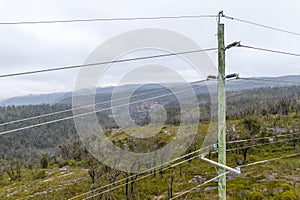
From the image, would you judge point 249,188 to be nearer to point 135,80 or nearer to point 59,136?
point 135,80

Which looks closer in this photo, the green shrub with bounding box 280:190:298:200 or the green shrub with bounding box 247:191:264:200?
the green shrub with bounding box 280:190:298:200

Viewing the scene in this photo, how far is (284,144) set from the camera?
126ft

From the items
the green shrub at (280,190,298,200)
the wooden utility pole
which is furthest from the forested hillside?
the wooden utility pole

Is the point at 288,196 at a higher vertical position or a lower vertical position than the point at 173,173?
higher

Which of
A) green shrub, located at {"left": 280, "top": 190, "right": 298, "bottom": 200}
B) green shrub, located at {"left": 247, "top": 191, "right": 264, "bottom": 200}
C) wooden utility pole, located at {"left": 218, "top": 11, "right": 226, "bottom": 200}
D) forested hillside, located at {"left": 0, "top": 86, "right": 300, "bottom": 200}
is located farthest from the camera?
forested hillside, located at {"left": 0, "top": 86, "right": 300, "bottom": 200}

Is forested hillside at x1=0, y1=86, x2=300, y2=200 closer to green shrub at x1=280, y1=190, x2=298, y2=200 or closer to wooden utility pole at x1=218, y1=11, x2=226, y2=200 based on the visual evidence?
green shrub at x1=280, y1=190, x2=298, y2=200

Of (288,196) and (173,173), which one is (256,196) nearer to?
(288,196)

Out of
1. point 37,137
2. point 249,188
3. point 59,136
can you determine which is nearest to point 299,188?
point 249,188

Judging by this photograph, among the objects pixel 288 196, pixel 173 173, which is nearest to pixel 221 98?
pixel 288 196

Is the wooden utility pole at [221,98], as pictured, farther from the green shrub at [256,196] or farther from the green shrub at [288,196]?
the green shrub at [256,196]

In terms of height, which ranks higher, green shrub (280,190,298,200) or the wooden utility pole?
the wooden utility pole

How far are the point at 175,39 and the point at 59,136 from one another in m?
56.2

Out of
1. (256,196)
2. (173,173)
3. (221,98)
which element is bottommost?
(173,173)

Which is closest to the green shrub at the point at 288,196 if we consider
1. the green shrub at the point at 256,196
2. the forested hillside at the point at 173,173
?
the forested hillside at the point at 173,173
